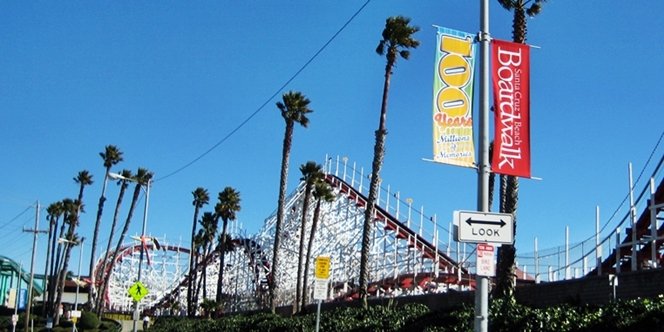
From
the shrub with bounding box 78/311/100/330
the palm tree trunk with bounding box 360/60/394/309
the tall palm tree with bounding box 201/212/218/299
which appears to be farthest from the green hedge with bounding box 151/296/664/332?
the tall palm tree with bounding box 201/212/218/299

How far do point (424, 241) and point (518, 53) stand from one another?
1422 inches

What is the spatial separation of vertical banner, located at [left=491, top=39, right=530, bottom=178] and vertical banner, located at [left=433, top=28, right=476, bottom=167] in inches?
14.7

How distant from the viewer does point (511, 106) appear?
11180 mm

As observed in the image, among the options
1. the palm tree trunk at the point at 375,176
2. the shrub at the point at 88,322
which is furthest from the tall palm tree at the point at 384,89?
the shrub at the point at 88,322

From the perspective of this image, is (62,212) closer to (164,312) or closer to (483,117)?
(164,312)

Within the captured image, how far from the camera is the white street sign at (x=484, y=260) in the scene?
9836 mm

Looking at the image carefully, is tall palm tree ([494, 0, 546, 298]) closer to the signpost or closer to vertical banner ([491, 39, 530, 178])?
the signpost

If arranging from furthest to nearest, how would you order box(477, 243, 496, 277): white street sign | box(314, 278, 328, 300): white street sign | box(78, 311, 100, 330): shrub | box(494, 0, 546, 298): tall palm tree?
box(78, 311, 100, 330): shrub → box(494, 0, 546, 298): tall palm tree → box(314, 278, 328, 300): white street sign → box(477, 243, 496, 277): white street sign

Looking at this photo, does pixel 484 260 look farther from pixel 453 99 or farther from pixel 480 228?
pixel 453 99

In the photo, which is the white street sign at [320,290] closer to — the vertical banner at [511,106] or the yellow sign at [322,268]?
the yellow sign at [322,268]

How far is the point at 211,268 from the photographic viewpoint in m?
74.3

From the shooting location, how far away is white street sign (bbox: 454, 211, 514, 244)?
32.7 ft

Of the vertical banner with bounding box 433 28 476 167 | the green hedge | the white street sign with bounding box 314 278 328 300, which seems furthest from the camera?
the white street sign with bounding box 314 278 328 300

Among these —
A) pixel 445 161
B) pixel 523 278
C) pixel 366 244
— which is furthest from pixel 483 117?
pixel 366 244
